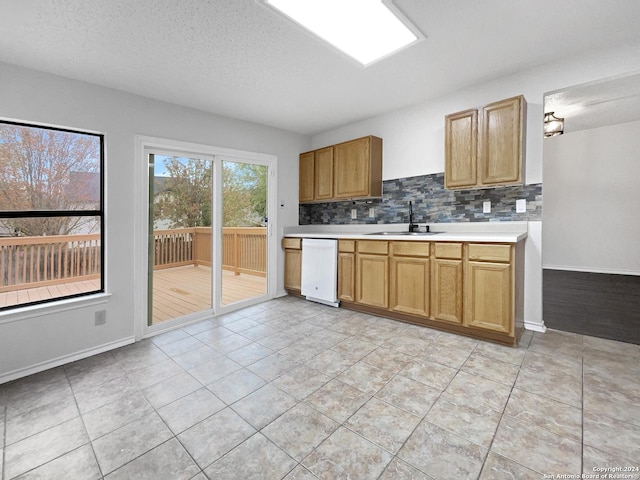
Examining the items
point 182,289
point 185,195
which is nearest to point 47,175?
point 185,195

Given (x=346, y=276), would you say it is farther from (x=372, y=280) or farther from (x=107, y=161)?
(x=107, y=161)

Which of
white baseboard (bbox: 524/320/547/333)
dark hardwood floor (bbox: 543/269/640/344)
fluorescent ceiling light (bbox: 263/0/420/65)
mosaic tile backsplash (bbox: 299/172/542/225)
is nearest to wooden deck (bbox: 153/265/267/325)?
mosaic tile backsplash (bbox: 299/172/542/225)

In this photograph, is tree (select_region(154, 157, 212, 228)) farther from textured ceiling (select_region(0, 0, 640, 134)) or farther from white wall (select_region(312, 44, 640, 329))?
white wall (select_region(312, 44, 640, 329))

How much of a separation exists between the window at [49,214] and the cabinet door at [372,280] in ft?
8.78

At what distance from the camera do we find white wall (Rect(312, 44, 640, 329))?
2527 millimetres

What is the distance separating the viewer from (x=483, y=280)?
266cm

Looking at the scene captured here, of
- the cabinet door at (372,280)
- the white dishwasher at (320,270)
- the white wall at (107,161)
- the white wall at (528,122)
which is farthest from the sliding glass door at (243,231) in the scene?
the white wall at (528,122)

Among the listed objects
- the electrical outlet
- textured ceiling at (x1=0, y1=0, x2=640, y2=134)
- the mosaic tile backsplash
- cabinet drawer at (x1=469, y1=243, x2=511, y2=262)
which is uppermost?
textured ceiling at (x1=0, y1=0, x2=640, y2=134)

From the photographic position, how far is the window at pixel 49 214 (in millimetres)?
2396

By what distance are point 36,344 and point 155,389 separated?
4.04ft

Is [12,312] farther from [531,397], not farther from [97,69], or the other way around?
[531,397]

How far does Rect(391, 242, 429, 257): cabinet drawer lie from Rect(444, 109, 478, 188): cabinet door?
72 cm

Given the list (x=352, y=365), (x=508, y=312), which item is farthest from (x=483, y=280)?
(x=352, y=365)

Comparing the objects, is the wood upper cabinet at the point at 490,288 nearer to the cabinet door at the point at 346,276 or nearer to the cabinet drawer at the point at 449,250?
the cabinet drawer at the point at 449,250
